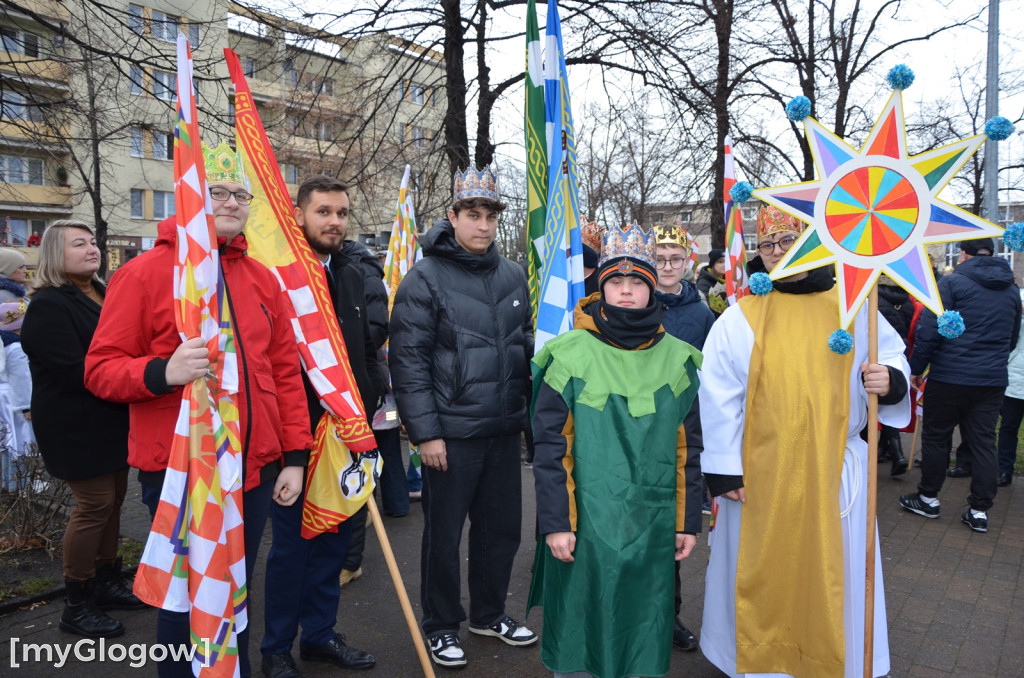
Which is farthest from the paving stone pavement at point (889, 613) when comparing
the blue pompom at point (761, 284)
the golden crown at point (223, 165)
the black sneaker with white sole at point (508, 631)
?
the golden crown at point (223, 165)

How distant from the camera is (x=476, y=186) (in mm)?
3436

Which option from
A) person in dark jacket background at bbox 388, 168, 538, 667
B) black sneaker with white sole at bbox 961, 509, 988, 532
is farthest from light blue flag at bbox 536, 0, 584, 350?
black sneaker with white sole at bbox 961, 509, 988, 532

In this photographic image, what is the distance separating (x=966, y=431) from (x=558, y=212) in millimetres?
4326

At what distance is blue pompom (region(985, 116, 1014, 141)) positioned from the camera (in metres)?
2.57

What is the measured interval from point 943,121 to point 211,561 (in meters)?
19.8

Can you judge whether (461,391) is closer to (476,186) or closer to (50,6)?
(476,186)

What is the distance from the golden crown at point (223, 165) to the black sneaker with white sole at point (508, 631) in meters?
2.46

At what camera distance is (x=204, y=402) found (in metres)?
2.39

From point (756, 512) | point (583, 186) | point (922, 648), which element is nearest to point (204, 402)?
point (756, 512)

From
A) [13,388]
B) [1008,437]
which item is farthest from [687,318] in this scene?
[13,388]

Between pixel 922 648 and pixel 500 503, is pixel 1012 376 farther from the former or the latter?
pixel 500 503

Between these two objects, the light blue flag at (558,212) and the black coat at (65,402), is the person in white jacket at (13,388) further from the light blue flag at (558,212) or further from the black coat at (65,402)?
the light blue flag at (558,212)

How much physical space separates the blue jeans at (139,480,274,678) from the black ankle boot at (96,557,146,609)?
4.47 feet

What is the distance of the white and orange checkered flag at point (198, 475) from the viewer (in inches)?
93.4
